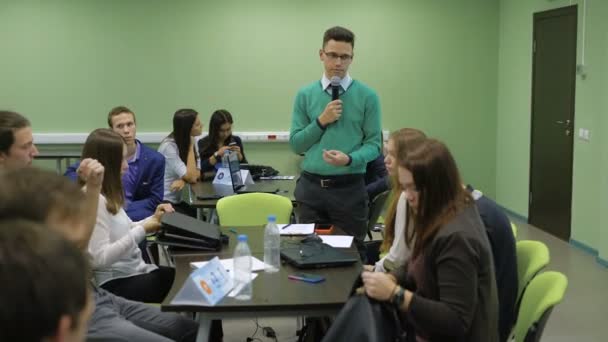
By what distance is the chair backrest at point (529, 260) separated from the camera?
2459 mm

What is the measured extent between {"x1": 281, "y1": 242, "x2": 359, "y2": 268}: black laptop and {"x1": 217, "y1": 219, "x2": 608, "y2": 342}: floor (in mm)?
1194

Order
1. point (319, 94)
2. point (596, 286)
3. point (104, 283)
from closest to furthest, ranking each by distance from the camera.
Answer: point (104, 283), point (319, 94), point (596, 286)

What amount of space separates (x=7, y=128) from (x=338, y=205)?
1728 millimetres

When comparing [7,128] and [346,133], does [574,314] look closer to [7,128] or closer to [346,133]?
[346,133]

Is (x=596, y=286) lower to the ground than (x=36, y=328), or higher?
lower

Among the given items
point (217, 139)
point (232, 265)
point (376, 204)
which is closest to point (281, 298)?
point (232, 265)

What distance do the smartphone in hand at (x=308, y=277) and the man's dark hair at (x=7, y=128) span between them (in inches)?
47.3

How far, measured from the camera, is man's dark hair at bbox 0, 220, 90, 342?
0.90 metres

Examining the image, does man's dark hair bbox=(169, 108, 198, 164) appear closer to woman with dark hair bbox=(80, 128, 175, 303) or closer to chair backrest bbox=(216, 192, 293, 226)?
chair backrest bbox=(216, 192, 293, 226)

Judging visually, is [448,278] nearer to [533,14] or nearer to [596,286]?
[596,286]

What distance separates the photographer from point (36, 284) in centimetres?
91

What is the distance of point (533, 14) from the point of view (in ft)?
22.3

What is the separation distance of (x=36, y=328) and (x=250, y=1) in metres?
6.83

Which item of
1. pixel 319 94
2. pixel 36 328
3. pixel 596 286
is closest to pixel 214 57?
pixel 319 94
